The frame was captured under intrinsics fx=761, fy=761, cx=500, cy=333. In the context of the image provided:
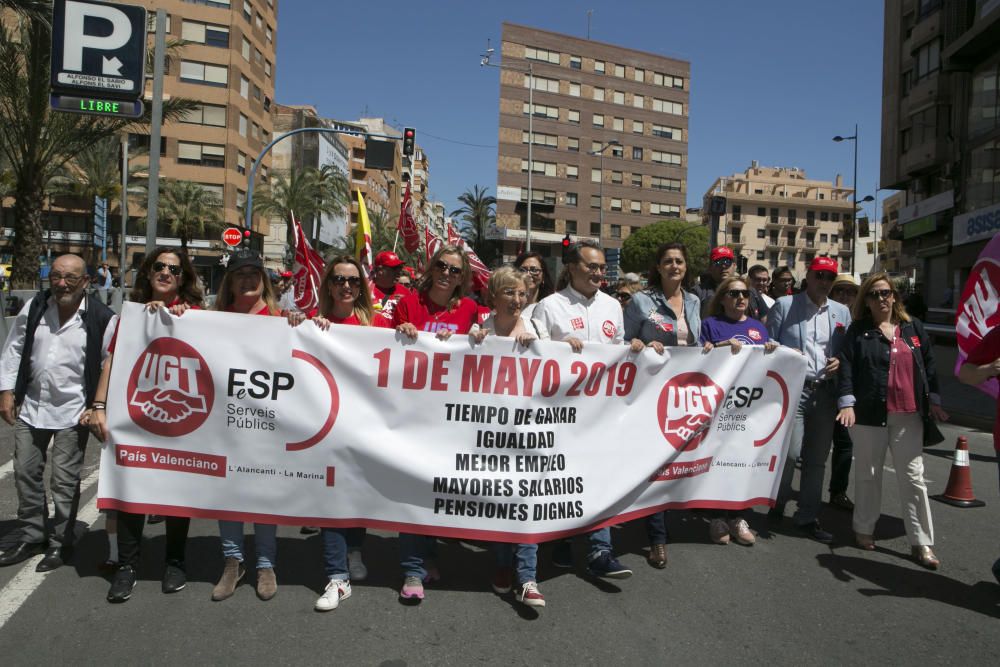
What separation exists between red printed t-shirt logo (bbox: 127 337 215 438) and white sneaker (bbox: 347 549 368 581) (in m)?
1.11

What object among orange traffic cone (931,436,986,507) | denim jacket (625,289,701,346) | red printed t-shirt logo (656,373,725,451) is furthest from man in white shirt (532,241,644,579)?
orange traffic cone (931,436,986,507)

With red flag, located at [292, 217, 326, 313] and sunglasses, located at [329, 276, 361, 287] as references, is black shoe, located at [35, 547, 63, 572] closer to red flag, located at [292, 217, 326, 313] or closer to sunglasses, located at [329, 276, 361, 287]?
sunglasses, located at [329, 276, 361, 287]

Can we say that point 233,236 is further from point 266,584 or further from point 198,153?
point 198,153

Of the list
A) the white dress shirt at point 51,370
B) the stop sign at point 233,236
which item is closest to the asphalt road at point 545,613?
the white dress shirt at point 51,370

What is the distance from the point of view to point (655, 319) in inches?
197

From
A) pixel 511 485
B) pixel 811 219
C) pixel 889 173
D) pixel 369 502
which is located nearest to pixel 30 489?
pixel 369 502

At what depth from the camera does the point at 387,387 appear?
4.25 m

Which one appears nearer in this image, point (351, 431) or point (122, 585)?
point (122, 585)

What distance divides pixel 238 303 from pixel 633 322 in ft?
8.17

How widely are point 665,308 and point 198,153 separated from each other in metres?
53.2

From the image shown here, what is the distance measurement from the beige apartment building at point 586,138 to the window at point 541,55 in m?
0.09

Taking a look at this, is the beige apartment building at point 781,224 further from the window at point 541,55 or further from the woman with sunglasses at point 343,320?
the woman with sunglasses at point 343,320

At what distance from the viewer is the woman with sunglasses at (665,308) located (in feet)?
16.4

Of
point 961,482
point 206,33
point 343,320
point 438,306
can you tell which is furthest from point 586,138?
point 343,320
